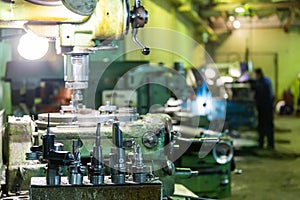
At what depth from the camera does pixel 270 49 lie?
12688 mm

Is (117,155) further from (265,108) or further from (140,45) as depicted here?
(265,108)

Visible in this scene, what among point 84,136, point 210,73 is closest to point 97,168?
point 84,136

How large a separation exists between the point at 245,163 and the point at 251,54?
790 centimetres

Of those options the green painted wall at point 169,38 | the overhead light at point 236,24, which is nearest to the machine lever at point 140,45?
the green painted wall at point 169,38

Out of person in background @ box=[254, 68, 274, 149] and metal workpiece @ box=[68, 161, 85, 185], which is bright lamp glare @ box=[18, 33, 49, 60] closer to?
metal workpiece @ box=[68, 161, 85, 185]

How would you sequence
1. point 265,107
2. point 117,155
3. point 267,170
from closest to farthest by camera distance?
1. point 117,155
2. point 267,170
3. point 265,107

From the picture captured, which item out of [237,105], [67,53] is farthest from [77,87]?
[237,105]

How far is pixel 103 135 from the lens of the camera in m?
1.45

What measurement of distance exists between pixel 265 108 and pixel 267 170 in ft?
4.88

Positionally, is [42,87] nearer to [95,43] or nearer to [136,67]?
[136,67]

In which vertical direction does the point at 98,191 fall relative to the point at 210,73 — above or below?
below

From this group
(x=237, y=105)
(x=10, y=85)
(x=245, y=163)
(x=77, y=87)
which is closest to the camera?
(x=77, y=87)

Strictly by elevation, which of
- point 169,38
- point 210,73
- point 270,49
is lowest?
point 210,73

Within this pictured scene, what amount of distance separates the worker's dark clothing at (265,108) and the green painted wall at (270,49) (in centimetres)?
646
